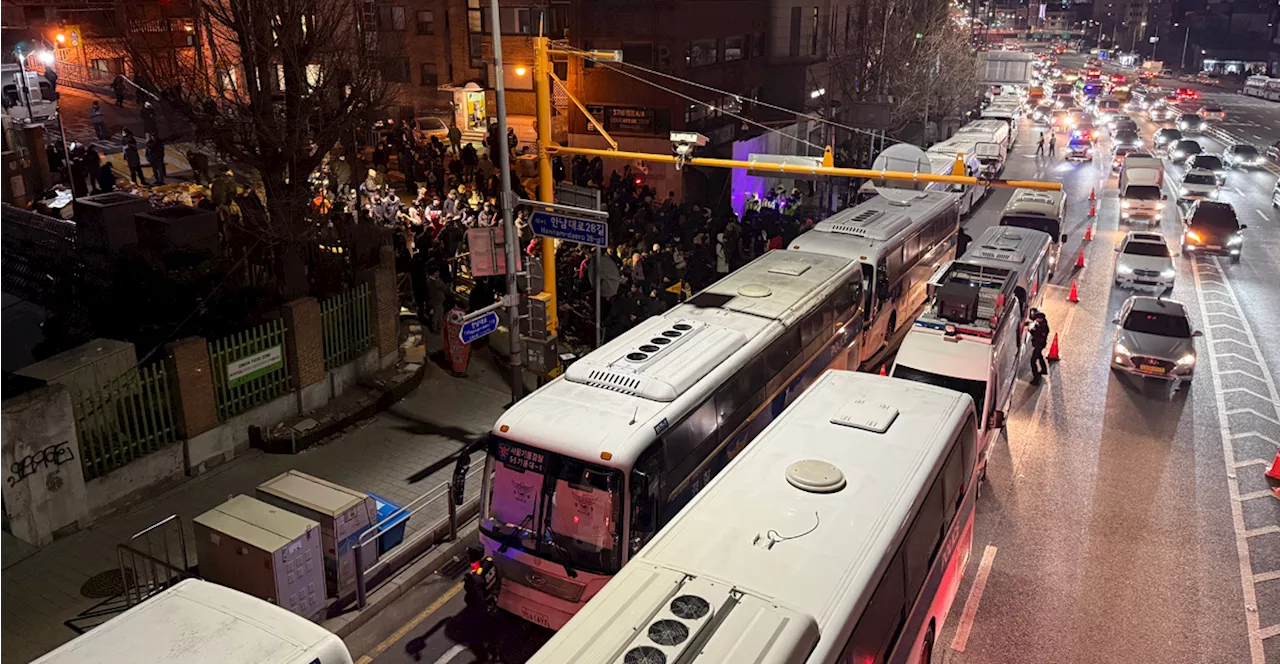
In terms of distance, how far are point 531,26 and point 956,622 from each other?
122 ft

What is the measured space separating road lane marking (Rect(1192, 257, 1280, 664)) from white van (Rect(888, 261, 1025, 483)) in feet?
11.4

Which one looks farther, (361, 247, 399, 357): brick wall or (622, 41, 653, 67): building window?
(622, 41, 653, 67): building window

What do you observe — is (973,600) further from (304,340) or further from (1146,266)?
(1146,266)

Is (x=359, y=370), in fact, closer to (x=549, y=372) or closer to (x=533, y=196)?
(x=549, y=372)

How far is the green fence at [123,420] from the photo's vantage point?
11.7 m

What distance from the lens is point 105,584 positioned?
10516 millimetres

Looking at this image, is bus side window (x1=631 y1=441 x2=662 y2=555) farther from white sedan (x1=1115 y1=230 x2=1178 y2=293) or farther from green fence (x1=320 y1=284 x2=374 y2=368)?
white sedan (x1=1115 y1=230 x2=1178 y2=293)

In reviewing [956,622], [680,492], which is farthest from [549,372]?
[956,622]

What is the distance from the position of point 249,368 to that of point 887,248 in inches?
488

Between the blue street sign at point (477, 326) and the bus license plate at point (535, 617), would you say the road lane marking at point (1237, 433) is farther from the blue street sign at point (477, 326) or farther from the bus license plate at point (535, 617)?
the blue street sign at point (477, 326)

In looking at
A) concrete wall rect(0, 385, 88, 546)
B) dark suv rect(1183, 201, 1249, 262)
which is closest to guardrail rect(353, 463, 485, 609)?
concrete wall rect(0, 385, 88, 546)

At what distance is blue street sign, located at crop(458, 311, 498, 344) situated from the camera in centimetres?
1341

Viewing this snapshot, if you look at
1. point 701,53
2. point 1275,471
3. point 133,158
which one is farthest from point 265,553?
point 701,53

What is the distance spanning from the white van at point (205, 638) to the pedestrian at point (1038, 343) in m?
15.5
